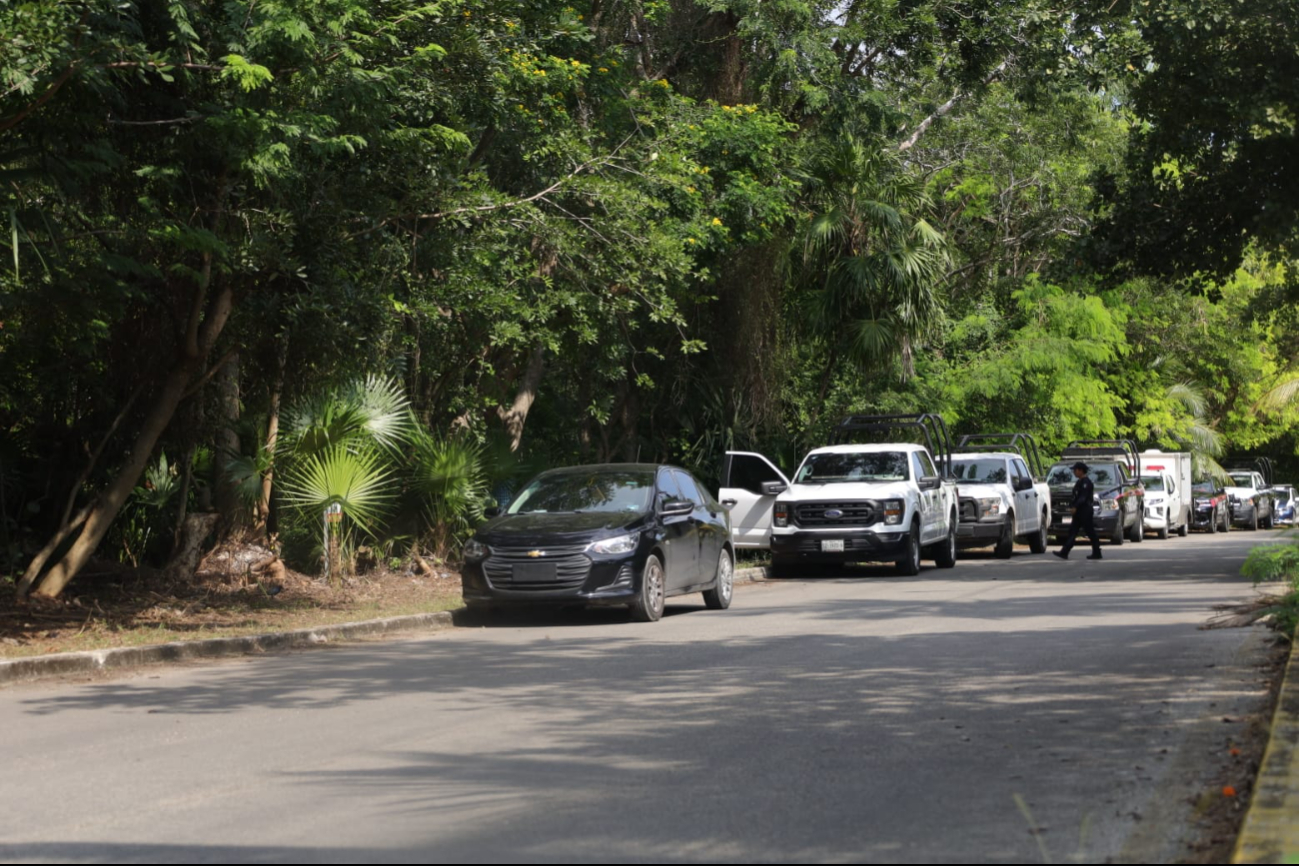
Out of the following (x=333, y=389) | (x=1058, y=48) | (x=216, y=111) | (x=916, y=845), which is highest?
(x=1058, y=48)

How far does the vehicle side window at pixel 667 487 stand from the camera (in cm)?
1611

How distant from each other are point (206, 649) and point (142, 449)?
3.22m

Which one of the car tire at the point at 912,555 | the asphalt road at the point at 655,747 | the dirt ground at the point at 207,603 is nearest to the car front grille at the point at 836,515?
the car tire at the point at 912,555

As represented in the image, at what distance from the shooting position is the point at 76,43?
1114cm

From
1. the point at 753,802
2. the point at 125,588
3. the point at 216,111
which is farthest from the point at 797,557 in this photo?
the point at 753,802

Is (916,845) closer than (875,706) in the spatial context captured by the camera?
Yes

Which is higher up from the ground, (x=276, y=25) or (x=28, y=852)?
(x=276, y=25)

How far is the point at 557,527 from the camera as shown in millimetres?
15117

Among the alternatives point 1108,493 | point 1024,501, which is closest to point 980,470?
point 1024,501

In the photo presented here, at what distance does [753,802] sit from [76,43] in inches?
316

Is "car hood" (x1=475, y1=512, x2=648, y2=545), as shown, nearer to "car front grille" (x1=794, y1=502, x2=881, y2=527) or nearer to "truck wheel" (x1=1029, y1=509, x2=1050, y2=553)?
"car front grille" (x1=794, y1=502, x2=881, y2=527)

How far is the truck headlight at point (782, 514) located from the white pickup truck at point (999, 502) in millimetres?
4980

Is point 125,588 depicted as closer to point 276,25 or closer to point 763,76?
point 276,25

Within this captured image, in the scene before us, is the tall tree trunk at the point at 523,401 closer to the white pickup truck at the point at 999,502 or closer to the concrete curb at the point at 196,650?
the concrete curb at the point at 196,650
